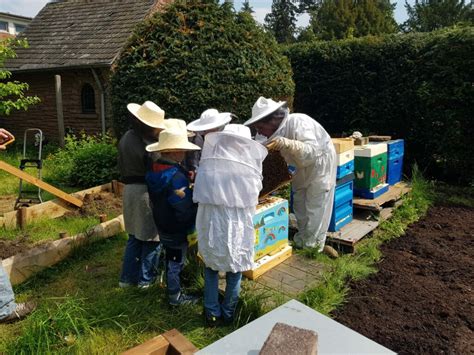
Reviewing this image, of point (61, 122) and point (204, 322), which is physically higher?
point (61, 122)

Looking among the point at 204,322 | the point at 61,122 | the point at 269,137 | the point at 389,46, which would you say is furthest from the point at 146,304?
the point at 61,122

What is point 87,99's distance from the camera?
12.5m

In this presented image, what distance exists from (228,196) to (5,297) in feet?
6.92

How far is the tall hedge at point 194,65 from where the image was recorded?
584 cm

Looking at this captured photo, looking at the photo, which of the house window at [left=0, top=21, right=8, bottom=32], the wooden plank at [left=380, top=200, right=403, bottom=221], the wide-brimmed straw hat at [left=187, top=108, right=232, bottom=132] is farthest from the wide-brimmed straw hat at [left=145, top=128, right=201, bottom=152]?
the house window at [left=0, top=21, right=8, bottom=32]

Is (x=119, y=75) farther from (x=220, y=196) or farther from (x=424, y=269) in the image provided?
(x=424, y=269)

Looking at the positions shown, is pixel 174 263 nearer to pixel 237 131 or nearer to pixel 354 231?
pixel 237 131

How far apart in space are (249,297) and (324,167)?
5.49 feet

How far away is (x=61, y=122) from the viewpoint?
11.2m

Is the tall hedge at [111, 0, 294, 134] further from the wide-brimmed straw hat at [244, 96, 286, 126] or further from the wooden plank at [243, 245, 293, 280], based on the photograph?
the wooden plank at [243, 245, 293, 280]

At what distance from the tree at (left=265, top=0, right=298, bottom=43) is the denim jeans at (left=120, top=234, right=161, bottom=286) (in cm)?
4913

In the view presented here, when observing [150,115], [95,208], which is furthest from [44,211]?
[150,115]

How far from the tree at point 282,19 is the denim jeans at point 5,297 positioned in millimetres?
49870

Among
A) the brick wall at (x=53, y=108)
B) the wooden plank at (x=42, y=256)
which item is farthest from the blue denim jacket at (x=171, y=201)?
the brick wall at (x=53, y=108)
